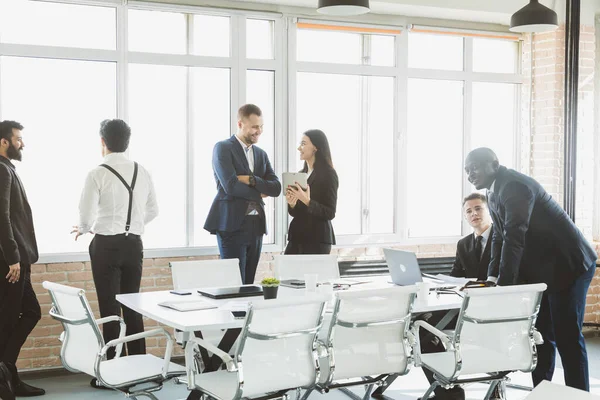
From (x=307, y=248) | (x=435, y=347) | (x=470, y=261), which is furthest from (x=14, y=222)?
(x=470, y=261)

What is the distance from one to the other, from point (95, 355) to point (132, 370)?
227 mm

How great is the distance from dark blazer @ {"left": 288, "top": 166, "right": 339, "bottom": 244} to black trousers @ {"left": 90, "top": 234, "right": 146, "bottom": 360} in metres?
1.23

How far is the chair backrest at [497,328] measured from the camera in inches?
167

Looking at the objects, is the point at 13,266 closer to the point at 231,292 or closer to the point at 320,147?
the point at 231,292

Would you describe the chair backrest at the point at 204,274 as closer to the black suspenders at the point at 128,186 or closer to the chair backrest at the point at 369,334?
the black suspenders at the point at 128,186

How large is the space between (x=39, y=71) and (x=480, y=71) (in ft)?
13.4

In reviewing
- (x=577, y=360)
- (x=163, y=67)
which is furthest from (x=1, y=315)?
(x=577, y=360)

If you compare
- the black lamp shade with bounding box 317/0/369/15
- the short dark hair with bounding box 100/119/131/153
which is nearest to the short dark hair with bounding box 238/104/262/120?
the short dark hair with bounding box 100/119/131/153

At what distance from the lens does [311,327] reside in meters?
3.94

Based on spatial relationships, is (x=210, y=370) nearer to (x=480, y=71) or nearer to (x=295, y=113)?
(x=295, y=113)

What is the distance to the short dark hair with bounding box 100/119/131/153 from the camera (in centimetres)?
554

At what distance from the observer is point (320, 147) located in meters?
6.12

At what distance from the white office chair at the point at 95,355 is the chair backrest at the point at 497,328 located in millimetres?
1518

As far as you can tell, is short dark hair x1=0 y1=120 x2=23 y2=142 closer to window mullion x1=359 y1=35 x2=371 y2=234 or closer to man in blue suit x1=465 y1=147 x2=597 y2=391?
man in blue suit x1=465 y1=147 x2=597 y2=391
